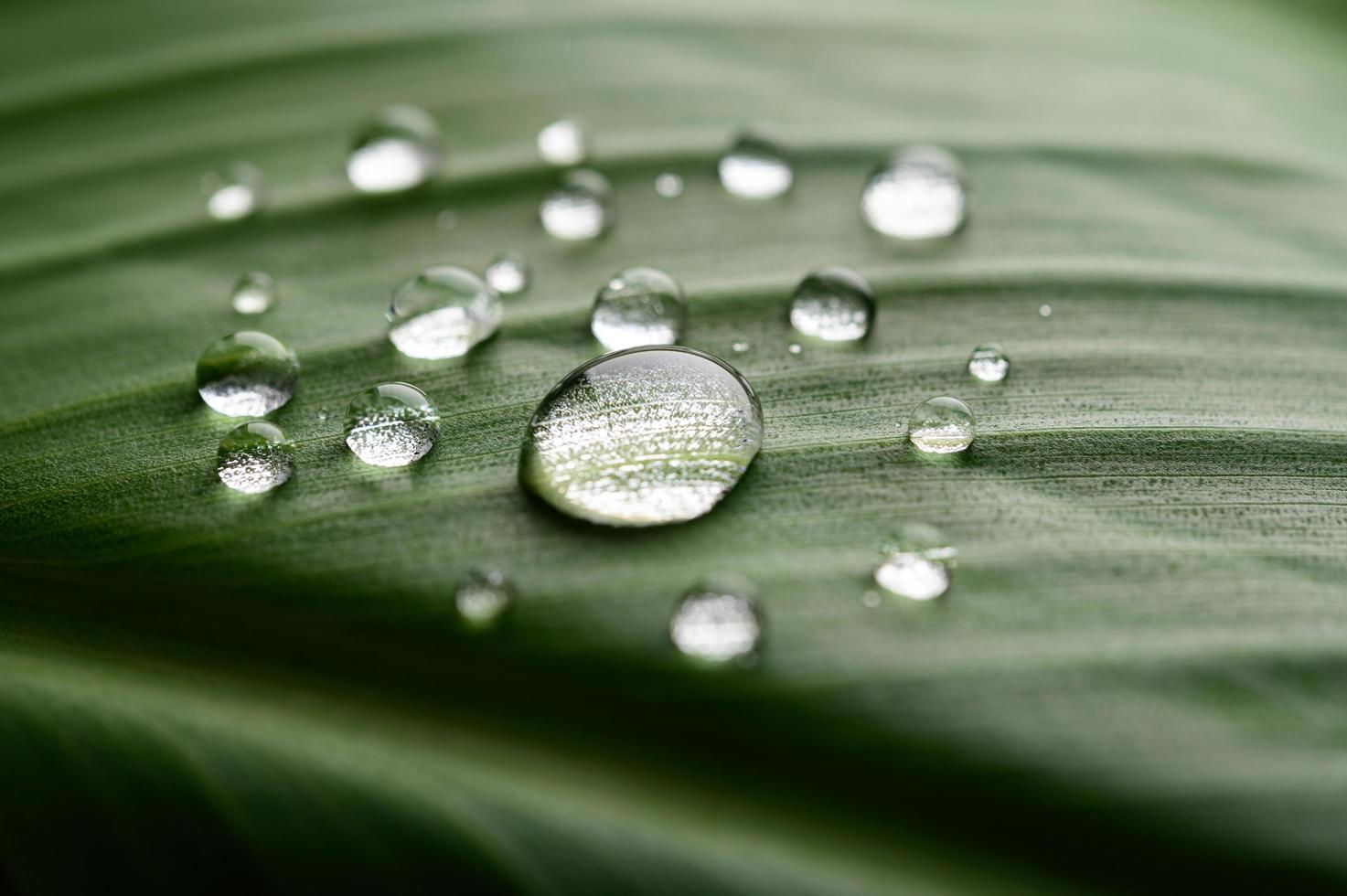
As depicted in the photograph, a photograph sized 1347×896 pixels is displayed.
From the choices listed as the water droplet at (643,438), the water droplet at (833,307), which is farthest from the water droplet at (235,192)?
the water droplet at (833,307)

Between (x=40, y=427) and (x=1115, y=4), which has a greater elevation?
(x=1115, y=4)

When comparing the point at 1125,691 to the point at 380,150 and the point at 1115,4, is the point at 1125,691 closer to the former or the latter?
the point at 380,150

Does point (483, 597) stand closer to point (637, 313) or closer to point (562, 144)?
point (637, 313)

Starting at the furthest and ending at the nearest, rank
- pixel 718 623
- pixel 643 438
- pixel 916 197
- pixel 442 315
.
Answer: pixel 916 197
pixel 442 315
pixel 643 438
pixel 718 623

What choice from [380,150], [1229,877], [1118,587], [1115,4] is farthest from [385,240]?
[1115,4]

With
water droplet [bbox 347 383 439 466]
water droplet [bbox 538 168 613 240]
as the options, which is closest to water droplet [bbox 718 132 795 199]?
water droplet [bbox 538 168 613 240]

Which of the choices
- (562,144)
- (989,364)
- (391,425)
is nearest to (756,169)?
(562,144)

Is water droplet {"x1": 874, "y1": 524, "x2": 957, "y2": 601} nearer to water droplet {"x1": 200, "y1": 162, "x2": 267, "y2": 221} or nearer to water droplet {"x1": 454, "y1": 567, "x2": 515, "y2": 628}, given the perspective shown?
water droplet {"x1": 454, "y1": 567, "x2": 515, "y2": 628}

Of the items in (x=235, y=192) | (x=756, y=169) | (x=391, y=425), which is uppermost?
(x=756, y=169)
